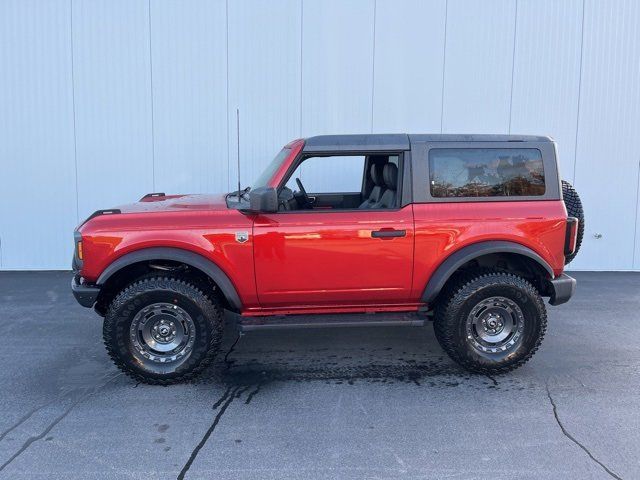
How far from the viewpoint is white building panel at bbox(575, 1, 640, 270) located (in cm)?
773

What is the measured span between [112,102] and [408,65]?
170 inches

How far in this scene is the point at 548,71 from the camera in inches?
306

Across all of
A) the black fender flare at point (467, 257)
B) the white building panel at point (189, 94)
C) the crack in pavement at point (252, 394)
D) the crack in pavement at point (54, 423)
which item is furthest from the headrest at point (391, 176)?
the white building panel at point (189, 94)

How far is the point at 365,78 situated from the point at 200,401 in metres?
5.42

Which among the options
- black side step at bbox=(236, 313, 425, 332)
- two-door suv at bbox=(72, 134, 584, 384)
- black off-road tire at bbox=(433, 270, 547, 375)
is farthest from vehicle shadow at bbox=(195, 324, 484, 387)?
black side step at bbox=(236, 313, 425, 332)

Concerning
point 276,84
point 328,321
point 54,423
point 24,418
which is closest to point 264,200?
point 328,321

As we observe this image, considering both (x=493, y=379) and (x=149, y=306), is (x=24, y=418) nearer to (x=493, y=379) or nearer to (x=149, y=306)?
(x=149, y=306)

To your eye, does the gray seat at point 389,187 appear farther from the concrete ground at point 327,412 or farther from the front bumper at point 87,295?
the front bumper at point 87,295

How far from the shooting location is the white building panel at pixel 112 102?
7.66 meters

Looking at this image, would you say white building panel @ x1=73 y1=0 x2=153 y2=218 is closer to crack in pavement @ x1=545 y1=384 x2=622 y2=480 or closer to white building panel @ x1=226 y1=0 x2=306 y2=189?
white building panel @ x1=226 y1=0 x2=306 y2=189

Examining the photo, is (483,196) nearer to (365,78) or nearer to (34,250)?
(365,78)

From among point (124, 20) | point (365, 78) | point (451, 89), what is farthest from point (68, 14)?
point (451, 89)

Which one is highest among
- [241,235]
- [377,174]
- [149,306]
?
[377,174]

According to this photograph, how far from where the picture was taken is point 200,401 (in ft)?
12.7
